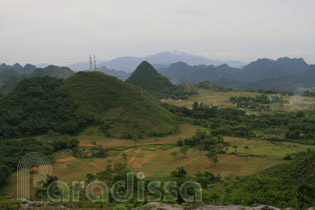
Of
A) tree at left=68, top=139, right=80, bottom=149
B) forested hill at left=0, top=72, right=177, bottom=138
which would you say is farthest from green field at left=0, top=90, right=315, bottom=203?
forested hill at left=0, top=72, right=177, bottom=138

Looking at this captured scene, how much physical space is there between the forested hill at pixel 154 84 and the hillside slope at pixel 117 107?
2861 cm

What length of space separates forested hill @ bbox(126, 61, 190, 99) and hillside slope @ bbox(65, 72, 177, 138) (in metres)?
28.6

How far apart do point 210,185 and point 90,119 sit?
21855 millimetres

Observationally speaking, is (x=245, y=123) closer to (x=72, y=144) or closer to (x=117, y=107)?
(x=117, y=107)

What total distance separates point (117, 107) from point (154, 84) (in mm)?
37770

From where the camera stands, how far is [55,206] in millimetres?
10672

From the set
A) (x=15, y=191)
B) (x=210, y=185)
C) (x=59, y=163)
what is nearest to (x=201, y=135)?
(x=210, y=185)

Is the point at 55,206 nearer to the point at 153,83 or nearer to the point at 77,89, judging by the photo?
the point at 77,89

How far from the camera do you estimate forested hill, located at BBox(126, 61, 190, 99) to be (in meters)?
70.6

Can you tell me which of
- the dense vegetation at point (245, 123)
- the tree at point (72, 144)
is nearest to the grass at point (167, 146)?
the dense vegetation at point (245, 123)

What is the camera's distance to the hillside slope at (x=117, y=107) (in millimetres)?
33281

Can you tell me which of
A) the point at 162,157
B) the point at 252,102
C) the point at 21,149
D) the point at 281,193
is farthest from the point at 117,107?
the point at 252,102

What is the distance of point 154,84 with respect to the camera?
73938 mm

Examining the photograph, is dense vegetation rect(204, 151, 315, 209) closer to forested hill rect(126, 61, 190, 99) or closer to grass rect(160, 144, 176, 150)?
grass rect(160, 144, 176, 150)
